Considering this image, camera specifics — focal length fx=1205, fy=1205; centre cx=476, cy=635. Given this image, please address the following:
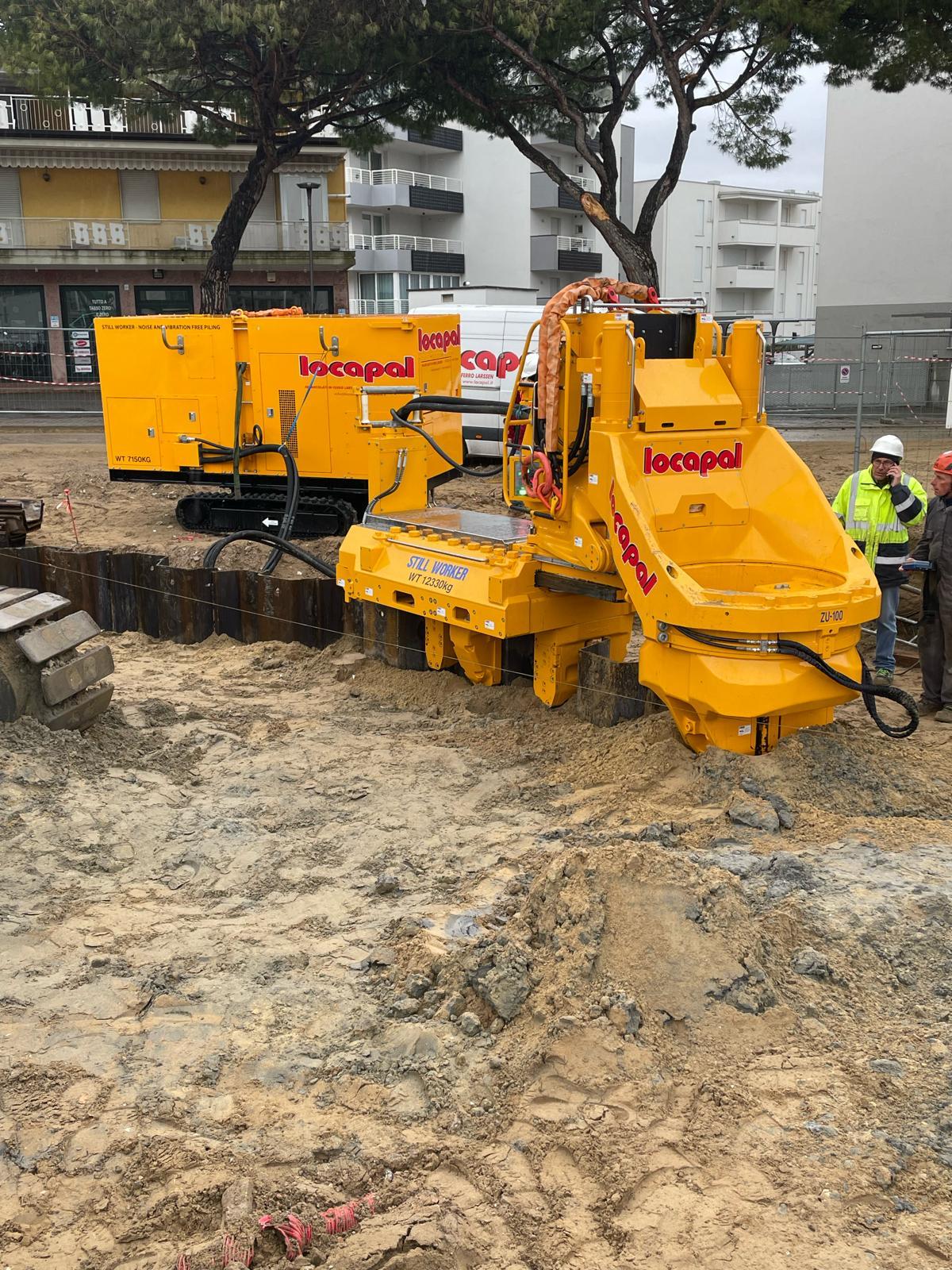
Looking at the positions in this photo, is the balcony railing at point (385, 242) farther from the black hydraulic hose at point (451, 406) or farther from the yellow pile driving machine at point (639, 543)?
the black hydraulic hose at point (451, 406)

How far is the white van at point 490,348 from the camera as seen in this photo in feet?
62.5

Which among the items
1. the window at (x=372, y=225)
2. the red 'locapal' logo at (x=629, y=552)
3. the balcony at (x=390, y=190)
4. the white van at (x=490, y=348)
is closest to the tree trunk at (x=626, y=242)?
the white van at (x=490, y=348)

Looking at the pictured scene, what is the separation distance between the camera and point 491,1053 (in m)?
4.43

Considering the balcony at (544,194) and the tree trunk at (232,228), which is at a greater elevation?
the balcony at (544,194)

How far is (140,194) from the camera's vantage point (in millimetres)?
35250

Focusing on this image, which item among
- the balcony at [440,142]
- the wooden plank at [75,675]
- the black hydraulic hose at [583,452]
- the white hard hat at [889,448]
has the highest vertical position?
the balcony at [440,142]

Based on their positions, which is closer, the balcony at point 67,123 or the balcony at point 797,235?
the balcony at point 67,123

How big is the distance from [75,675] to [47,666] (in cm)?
18

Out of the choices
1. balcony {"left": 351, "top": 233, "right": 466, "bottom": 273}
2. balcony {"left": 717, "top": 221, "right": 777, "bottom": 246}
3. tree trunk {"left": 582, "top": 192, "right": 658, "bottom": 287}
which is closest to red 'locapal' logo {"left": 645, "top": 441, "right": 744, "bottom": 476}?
tree trunk {"left": 582, "top": 192, "right": 658, "bottom": 287}

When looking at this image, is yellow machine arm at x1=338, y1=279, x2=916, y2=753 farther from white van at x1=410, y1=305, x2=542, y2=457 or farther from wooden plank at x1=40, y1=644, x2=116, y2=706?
white van at x1=410, y1=305, x2=542, y2=457

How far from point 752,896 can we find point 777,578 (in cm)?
270

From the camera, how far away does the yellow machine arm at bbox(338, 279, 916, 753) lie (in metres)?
6.39

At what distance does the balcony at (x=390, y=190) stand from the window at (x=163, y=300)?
1106 centimetres

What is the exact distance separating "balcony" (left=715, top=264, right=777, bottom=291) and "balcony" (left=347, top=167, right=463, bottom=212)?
24.5m
